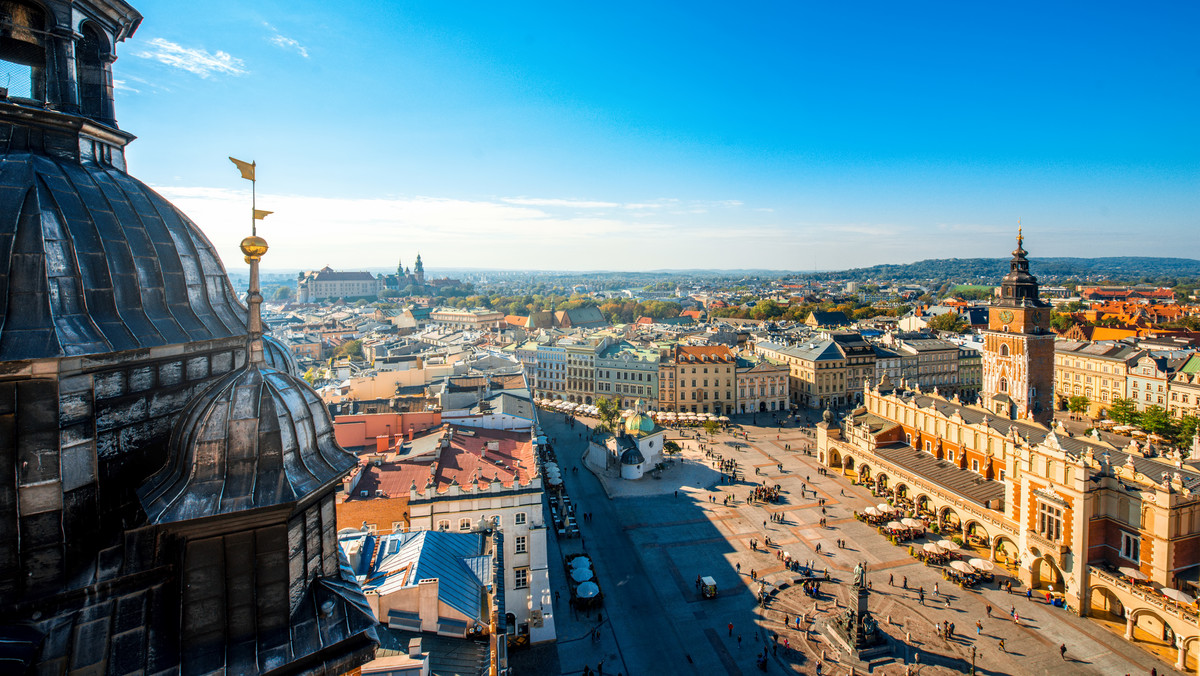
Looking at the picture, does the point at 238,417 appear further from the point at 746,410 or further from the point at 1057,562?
the point at 746,410

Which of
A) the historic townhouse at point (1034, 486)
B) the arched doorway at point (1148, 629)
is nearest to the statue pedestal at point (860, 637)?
the arched doorway at point (1148, 629)

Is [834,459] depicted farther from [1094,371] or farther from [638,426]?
[1094,371]

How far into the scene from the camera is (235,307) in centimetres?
975

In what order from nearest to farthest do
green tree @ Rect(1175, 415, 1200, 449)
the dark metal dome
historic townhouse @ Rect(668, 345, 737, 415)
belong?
the dark metal dome → green tree @ Rect(1175, 415, 1200, 449) → historic townhouse @ Rect(668, 345, 737, 415)

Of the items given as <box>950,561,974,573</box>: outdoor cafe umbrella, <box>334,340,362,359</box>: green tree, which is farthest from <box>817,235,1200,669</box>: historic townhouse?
<box>334,340,362,359</box>: green tree

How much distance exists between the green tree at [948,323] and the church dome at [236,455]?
157435 mm

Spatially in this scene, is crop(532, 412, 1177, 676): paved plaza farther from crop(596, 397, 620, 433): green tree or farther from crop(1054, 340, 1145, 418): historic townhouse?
crop(1054, 340, 1145, 418): historic townhouse

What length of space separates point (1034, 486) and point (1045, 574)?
5.31 metres

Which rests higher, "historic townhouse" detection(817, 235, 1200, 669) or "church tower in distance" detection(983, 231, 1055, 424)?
"church tower in distance" detection(983, 231, 1055, 424)

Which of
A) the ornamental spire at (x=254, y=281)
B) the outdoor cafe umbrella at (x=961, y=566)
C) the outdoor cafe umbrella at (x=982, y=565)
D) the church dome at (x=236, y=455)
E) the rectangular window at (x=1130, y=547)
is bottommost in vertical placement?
the outdoor cafe umbrella at (x=961, y=566)

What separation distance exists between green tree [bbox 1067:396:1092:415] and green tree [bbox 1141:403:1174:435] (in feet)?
42.3

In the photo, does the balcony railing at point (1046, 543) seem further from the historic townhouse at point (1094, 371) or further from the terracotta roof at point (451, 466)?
the historic townhouse at point (1094, 371)

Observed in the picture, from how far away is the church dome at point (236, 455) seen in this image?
7618 mm

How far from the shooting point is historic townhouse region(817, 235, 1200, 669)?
3309 centimetres
